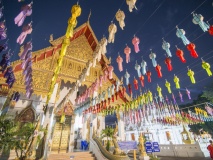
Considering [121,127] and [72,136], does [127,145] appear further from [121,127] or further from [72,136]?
[72,136]

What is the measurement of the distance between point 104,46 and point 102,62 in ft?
29.1

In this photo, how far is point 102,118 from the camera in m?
15.2

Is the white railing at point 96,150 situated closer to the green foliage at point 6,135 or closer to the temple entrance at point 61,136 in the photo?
the temple entrance at point 61,136

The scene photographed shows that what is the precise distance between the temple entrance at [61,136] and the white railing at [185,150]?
9554 mm

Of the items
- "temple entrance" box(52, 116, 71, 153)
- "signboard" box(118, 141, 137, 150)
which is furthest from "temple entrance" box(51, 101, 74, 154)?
"signboard" box(118, 141, 137, 150)

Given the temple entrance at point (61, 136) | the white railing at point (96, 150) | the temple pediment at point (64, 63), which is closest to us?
the white railing at point (96, 150)

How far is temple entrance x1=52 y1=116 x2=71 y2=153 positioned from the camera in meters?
11.6

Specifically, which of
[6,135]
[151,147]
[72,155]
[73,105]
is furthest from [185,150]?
[6,135]

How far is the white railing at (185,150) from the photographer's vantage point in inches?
360

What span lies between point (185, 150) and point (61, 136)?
11.3 m

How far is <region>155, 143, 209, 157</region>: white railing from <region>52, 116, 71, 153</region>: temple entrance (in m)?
9.55

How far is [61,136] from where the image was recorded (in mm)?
12180

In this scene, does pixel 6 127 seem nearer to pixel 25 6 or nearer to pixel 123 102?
pixel 25 6

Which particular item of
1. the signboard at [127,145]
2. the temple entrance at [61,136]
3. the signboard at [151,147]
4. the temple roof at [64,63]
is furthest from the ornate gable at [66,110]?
the signboard at [151,147]
